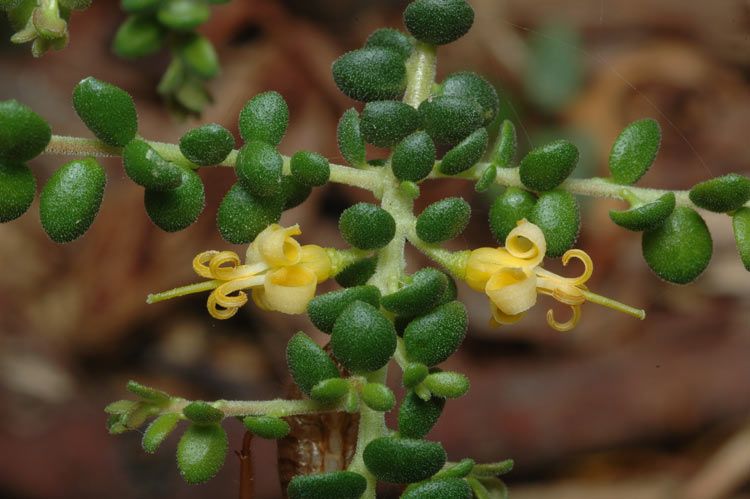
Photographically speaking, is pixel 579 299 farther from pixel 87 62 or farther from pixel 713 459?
pixel 87 62

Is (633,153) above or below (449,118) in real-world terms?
below

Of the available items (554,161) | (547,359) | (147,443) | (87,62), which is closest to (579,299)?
(554,161)

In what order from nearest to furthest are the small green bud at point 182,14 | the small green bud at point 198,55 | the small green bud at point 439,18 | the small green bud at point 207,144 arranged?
1. the small green bud at point 207,144
2. the small green bud at point 439,18
3. the small green bud at point 182,14
4. the small green bud at point 198,55

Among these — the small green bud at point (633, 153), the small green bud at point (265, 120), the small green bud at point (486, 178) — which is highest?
the small green bud at point (265, 120)

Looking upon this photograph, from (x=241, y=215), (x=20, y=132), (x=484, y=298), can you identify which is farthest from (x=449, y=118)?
(x=484, y=298)

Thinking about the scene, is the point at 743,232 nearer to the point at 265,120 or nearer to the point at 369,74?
the point at 369,74

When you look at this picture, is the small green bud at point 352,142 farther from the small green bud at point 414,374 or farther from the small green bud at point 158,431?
the small green bud at point 158,431

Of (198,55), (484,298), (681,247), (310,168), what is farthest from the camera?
(484,298)

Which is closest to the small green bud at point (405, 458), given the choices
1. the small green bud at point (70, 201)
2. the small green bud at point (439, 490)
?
the small green bud at point (439, 490)
